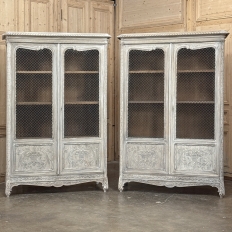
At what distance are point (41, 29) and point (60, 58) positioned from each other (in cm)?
139

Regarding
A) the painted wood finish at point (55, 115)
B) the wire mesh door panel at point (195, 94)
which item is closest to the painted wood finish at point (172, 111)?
the wire mesh door panel at point (195, 94)

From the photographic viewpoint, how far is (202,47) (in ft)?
16.2

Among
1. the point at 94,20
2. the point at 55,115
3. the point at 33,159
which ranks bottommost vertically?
the point at 33,159

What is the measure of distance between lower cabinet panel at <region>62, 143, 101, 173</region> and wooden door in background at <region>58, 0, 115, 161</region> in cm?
213

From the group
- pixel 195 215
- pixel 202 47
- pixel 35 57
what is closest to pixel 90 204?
pixel 195 215

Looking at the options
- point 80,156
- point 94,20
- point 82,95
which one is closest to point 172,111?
point 82,95

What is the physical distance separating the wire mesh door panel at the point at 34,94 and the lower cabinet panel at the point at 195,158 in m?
1.63

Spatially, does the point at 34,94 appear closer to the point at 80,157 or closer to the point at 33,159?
the point at 33,159

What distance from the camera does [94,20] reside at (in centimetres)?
690

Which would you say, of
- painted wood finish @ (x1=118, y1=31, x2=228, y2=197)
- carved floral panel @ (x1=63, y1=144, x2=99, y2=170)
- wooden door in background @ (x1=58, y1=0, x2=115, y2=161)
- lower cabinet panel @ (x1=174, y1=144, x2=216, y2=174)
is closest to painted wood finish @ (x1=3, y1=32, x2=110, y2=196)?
carved floral panel @ (x1=63, y1=144, x2=99, y2=170)

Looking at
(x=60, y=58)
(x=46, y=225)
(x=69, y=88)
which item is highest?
(x=60, y=58)

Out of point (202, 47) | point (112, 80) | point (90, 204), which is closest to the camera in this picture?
point (90, 204)

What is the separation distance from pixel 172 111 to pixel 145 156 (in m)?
0.67

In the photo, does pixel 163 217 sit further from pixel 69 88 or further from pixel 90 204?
pixel 69 88
